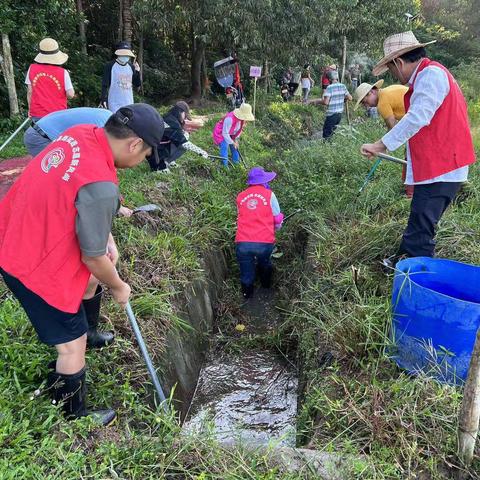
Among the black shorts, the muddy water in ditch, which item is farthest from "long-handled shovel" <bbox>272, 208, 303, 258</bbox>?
the black shorts

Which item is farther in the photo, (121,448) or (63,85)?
(63,85)

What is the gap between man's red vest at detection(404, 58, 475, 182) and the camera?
3.26 meters

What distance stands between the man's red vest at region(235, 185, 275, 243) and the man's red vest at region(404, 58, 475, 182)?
218 cm

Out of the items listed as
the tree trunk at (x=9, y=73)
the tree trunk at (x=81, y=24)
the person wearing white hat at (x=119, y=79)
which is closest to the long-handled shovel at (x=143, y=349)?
the person wearing white hat at (x=119, y=79)

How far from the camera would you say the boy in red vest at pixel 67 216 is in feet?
6.77

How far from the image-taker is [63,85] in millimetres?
5918

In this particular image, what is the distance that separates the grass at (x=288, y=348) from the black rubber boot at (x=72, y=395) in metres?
0.09

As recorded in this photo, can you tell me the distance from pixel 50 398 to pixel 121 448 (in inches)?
22.1

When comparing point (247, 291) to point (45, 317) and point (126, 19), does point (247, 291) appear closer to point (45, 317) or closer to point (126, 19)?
point (45, 317)

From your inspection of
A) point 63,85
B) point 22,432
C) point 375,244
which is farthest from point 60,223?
point 63,85

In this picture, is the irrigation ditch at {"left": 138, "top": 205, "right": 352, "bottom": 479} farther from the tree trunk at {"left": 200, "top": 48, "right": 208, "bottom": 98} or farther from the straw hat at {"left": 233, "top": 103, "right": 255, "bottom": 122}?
the tree trunk at {"left": 200, "top": 48, "right": 208, "bottom": 98}

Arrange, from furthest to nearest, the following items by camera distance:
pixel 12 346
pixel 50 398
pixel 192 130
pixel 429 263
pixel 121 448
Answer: pixel 192 130, pixel 429 263, pixel 12 346, pixel 50 398, pixel 121 448

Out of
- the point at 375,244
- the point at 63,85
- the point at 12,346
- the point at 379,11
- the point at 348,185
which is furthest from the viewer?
the point at 379,11

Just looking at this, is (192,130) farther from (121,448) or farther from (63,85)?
(121,448)
